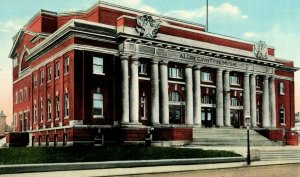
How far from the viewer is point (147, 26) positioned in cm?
3966

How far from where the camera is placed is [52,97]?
40.5 metres

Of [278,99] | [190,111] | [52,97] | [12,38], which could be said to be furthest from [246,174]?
[12,38]

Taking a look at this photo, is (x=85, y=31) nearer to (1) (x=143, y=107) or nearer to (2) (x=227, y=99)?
(1) (x=143, y=107)

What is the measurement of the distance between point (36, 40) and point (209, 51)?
19.2 metres

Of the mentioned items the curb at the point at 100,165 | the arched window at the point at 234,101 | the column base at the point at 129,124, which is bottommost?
the curb at the point at 100,165

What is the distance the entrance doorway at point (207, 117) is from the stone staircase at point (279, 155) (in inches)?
483

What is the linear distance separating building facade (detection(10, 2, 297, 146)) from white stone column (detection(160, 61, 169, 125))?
0.31 ft

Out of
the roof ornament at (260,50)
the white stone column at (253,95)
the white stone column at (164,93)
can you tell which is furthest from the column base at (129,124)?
the roof ornament at (260,50)

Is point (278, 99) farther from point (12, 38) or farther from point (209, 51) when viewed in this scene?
point (12, 38)

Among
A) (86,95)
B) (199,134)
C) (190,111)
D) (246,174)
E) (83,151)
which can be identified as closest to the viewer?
(246,174)

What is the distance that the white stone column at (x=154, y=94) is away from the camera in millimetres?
40125

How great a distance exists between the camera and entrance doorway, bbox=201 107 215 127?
45.7 metres

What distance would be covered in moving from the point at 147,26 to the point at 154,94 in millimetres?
6209

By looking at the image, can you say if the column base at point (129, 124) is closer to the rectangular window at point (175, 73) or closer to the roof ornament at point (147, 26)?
the rectangular window at point (175, 73)
